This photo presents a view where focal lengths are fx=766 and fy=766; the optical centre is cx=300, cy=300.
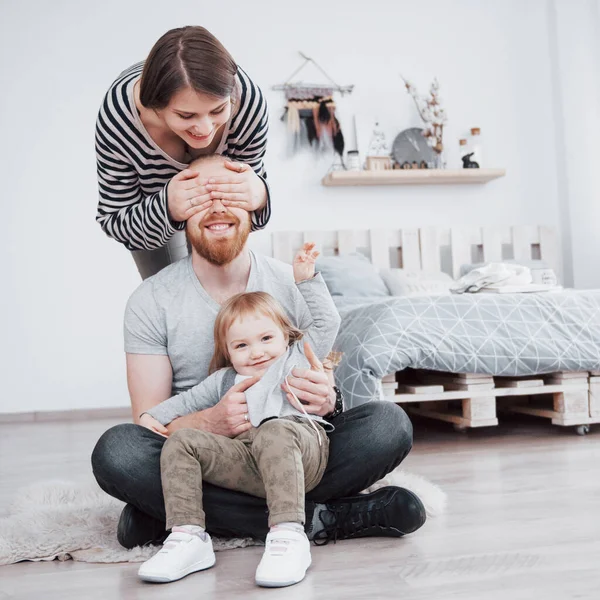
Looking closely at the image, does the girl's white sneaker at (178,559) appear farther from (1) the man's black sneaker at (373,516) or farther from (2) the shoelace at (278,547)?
(1) the man's black sneaker at (373,516)

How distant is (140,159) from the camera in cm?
172

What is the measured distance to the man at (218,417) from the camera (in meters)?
1.42

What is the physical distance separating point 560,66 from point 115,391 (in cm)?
295

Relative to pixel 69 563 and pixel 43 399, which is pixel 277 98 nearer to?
pixel 43 399

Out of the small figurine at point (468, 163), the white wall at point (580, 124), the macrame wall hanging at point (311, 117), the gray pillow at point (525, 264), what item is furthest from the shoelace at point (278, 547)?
the white wall at point (580, 124)

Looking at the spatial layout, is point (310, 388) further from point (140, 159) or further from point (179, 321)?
point (140, 159)

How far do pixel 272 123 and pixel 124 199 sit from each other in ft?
7.84

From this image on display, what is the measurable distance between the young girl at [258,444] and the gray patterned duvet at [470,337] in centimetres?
94

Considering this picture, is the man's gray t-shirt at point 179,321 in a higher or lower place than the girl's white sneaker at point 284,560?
higher

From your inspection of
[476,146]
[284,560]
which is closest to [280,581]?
[284,560]

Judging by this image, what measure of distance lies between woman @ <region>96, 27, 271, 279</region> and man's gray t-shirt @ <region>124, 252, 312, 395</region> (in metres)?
0.12

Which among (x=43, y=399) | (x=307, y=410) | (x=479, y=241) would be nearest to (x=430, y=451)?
(x=307, y=410)

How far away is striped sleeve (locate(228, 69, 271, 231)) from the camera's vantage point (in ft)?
5.48

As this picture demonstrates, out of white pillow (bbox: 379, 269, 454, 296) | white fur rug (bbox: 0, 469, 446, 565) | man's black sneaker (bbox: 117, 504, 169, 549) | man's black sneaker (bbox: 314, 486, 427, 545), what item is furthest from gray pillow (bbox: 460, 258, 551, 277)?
man's black sneaker (bbox: 117, 504, 169, 549)
